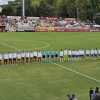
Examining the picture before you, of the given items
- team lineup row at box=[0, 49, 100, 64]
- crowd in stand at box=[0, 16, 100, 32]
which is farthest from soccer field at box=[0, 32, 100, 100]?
crowd in stand at box=[0, 16, 100, 32]

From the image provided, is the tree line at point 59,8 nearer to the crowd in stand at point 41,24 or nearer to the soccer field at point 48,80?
the crowd in stand at point 41,24

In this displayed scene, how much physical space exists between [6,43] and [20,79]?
60.3 feet

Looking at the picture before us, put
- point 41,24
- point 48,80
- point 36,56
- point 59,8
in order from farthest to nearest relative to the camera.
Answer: point 59,8
point 41,24
point 36,56
point 48,80

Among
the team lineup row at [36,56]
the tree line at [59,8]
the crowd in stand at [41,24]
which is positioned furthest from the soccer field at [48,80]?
the tree line at [59,8]

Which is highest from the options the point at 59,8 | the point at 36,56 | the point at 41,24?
the point at 59,8

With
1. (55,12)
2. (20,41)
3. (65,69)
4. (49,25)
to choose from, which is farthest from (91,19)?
(65,69)

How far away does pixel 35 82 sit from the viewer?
2100cm

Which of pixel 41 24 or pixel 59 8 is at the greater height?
pixel 59 8

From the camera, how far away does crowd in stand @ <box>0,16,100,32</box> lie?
5847 centimetres

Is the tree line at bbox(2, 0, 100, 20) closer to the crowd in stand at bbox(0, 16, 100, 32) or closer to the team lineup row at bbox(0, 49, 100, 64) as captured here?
the crowd in stand at bbox(0, 16, 100, 32)

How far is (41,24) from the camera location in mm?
60062

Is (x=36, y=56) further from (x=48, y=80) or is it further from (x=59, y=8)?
(x=59, y=8)

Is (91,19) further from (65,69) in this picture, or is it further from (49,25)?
(65,69)

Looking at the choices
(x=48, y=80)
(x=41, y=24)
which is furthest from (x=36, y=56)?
(x=41, y=24)
